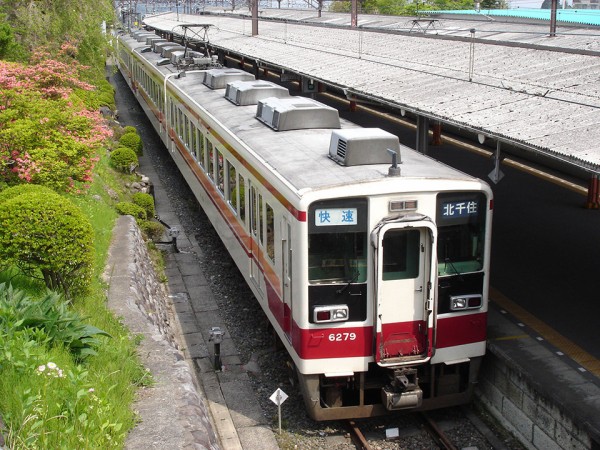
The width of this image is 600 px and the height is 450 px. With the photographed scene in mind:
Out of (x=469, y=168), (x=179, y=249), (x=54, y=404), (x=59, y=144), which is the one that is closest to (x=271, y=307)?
(x=54, y=404)

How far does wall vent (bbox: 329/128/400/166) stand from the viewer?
816 centimetres

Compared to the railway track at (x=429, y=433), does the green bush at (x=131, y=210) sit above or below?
above

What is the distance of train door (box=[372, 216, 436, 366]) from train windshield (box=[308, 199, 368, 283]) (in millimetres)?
213

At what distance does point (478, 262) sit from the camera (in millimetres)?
7926

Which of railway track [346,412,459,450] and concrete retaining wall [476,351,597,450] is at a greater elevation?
concrete retaining wall [476,351,597,450]

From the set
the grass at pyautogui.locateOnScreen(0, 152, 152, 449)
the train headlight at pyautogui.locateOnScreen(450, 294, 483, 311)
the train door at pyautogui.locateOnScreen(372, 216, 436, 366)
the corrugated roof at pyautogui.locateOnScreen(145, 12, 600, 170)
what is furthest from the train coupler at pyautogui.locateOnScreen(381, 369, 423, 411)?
the corrugated roof at pyautogui.locateOnScreen(145, 12, 600, 170)

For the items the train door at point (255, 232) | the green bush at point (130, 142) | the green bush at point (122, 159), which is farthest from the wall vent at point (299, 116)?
the green bush at point (130, 142)

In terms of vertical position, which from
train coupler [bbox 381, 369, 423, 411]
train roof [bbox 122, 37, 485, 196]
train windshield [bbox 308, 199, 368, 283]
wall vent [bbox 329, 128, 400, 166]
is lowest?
train coupler [bbox 381, 369, 423, 411]

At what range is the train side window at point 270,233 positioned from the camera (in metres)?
8.71

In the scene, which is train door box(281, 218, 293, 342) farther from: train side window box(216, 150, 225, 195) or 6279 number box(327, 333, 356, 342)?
train side window box(216, 150, 225, 195)

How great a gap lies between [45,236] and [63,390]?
2.68 meters

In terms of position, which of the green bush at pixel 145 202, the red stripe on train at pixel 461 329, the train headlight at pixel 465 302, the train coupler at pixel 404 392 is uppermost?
the train headlight at pixel 465 302

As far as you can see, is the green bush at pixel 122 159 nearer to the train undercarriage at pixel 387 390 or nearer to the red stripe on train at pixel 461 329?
the train undercarriage at pixel 387 390

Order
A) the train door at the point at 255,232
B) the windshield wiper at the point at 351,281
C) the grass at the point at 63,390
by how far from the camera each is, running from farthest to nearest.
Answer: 1. the train door at the point at 255,232
2. the windshield wiper at the point at 351,281
3. the grass at the point at 63,390
